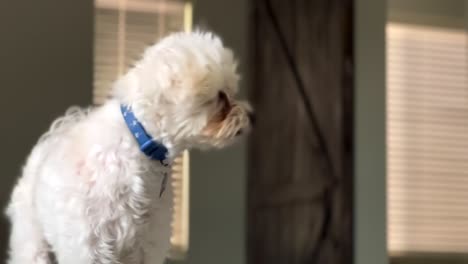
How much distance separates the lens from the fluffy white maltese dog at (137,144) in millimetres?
1317

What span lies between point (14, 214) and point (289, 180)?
6.05 ft

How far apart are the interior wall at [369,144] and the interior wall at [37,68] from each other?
1.22 m

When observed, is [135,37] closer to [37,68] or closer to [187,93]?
[37,68]

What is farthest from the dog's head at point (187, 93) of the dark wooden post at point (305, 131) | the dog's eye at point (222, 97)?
the dark wooden post at point (305, 131)

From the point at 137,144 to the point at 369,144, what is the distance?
7.13 feet

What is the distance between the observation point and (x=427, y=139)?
13.2ft

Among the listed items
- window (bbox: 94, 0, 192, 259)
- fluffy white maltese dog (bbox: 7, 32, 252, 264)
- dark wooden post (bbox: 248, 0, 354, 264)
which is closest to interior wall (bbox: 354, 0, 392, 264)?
dark wooden post (bbox: 248, 0, 354, 264)

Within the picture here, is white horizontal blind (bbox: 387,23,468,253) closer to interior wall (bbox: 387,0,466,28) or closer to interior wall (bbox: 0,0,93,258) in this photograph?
interior wall (bbox: 387,0,466,28)

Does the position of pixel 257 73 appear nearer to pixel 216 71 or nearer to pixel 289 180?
pixel 289 180

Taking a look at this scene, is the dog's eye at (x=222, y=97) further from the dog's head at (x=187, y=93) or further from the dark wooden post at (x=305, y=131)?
the dark wooden post at (x=305, y=131)

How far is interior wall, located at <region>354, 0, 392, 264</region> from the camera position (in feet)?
10.9

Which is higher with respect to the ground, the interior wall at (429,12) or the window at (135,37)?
the interior wall at (429,12)

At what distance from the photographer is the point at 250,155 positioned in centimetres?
324

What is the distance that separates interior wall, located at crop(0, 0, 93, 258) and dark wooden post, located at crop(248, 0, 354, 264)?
2.60 feet
